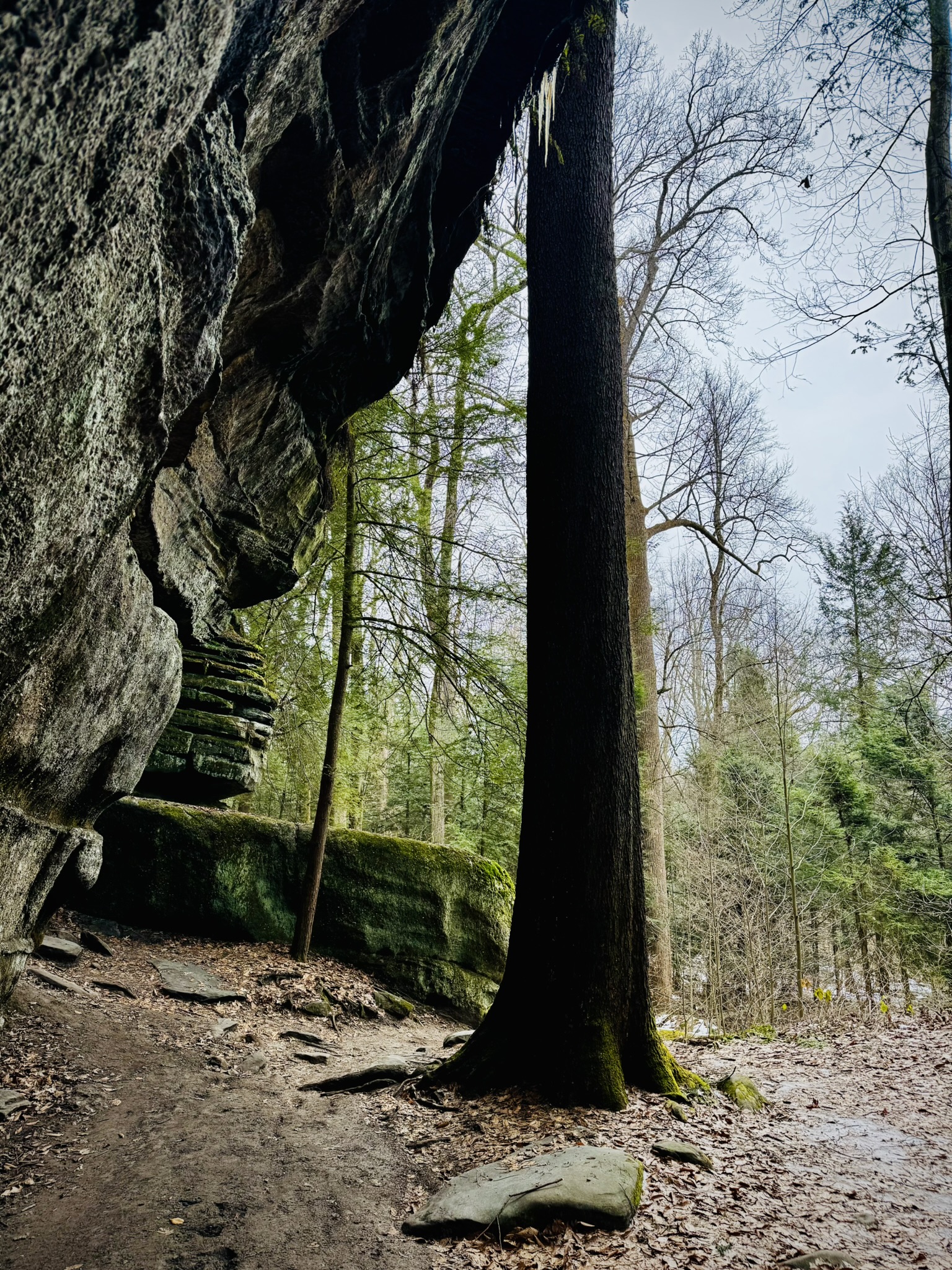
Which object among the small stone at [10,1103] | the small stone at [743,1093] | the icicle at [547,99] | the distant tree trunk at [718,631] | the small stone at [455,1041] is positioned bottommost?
the small stone at [10,1103]

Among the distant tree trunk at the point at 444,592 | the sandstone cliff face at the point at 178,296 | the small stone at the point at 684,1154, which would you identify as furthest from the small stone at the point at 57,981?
the small stone at the point at 684,1154

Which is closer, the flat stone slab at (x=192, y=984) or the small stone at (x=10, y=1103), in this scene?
the small stone at (x=10, y=1103)

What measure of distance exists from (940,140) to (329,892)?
9.02 m

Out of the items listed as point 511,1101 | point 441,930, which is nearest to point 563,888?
point 511,1101

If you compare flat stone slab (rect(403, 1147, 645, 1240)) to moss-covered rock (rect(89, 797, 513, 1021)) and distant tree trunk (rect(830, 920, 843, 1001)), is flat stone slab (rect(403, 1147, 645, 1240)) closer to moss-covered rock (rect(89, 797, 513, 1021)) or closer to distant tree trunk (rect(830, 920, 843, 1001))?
moss-covered rock (rect(89, 797, 513, 1021))

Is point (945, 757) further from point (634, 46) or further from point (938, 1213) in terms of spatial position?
point (634, 46)

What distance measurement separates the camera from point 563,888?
4.32m

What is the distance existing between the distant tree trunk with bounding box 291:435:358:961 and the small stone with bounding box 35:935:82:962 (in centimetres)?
229

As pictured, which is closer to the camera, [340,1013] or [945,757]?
[340,1013]

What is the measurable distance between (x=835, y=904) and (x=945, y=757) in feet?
15.1

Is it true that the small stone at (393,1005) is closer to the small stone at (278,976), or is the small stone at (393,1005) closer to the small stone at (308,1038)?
the small stone at (278,976)

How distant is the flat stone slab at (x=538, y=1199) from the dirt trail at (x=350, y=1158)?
0.21 ft

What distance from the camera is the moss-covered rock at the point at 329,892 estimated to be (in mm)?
7797

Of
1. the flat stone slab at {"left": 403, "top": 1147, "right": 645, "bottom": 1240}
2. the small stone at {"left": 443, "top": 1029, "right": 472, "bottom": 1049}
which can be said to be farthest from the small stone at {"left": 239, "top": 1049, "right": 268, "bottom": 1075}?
the flat stone slab at {"left": 403, "top": 1147, "right": 645, "bottom": 1240}
